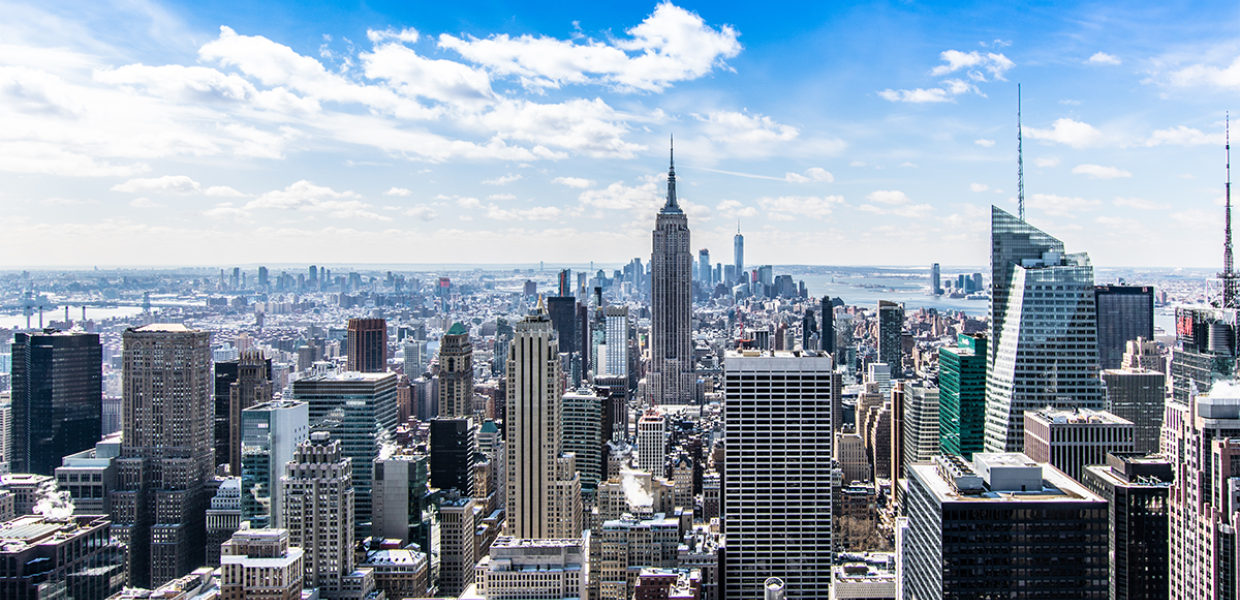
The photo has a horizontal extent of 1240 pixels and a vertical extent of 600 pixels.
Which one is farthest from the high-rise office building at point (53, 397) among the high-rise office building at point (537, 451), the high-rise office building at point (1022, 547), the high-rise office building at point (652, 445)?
the high-rise office building at point (1022, 547)

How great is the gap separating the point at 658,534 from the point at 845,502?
39.6 feet

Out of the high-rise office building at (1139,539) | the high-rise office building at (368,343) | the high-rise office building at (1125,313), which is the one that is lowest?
the high-rise office building at (1139,539)

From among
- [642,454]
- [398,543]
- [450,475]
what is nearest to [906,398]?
[642,454]

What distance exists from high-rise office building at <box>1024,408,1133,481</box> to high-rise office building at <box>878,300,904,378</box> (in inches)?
1402

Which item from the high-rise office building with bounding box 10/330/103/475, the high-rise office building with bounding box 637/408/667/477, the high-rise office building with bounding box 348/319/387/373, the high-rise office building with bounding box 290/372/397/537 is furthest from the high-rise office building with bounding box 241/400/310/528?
the high-rise office building with bounding box 348/319/387/373

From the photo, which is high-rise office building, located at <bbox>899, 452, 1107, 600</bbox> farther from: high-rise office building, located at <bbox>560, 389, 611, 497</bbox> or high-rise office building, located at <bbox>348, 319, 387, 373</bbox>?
high-rise office building, located at <bbox>348, 319, 387, 373</bbox>

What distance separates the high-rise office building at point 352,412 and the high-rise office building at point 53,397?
10.8 m

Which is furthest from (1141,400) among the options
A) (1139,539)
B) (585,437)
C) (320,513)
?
(320,513)

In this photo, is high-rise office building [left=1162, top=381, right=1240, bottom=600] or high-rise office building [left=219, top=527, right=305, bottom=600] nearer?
high-rise office building [left=1162, top=381, right=1240, bottom=600]

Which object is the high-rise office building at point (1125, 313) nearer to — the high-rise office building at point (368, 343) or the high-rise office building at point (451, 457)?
the high-rise office building at point (451, 457)

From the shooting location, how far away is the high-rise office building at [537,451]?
30938mm

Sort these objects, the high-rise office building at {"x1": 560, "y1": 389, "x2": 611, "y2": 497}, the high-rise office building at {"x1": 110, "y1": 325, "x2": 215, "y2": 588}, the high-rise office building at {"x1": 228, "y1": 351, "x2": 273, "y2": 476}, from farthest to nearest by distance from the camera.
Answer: the high-rise office building at {"x1": 228, "y1": 351, "x2": 273, "y2": 476} < the high-rise office building at {"x1": 560, "y1": 389, "x2": 611, "y2": 497} < the high-rise office building at {"x1": 110, "y1": 325, "x2": 215, "y2": 588}

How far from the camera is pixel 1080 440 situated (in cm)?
2583

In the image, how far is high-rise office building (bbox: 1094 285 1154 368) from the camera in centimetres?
4378
